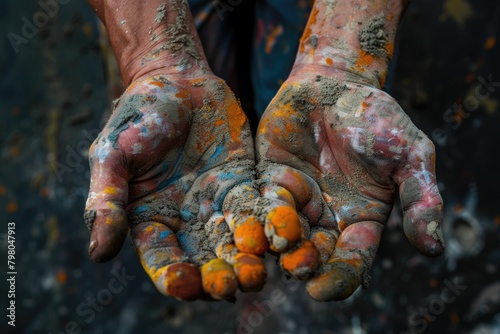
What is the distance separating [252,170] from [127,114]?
27 cm

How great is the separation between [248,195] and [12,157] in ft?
5.32

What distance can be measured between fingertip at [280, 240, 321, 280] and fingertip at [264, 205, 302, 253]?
13mm

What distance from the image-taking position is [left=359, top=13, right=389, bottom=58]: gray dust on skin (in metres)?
1.34

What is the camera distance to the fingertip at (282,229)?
0.94 m

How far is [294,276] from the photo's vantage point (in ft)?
3.15

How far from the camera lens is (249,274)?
3.06ft

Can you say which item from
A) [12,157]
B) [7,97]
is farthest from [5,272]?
[7,97]

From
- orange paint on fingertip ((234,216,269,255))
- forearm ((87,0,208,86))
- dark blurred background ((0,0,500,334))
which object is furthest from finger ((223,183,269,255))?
dark blurred background ((0,0,500,334))

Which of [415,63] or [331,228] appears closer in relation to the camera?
[331,228]

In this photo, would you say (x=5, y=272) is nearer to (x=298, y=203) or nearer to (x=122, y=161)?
(x=122, y=161)

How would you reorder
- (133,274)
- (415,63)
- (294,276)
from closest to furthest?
(294,276)
(415,63)
(133,274)

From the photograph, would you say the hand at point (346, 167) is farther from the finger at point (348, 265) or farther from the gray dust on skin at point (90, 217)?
the gray dust on skin at point (90, 217)

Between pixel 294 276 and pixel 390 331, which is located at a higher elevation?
pixel 294 276

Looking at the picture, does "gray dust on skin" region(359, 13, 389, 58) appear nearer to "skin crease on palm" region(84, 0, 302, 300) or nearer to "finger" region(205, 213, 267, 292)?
"skin crease on palm" region(84, 0, 302, 300)
